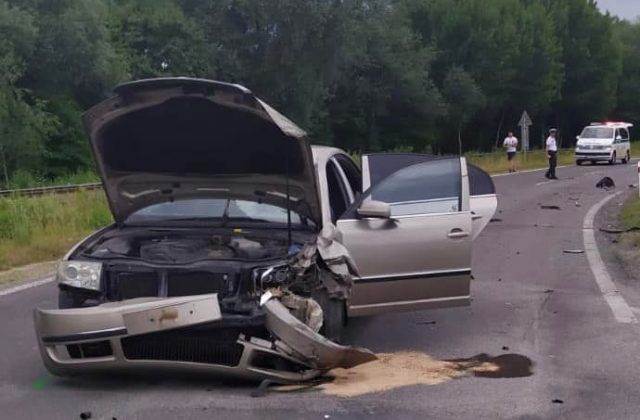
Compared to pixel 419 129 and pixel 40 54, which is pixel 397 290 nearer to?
pixel 40 54

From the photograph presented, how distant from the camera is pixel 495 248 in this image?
14.8 meters

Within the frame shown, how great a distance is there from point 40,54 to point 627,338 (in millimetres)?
38538

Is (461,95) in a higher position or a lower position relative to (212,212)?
higher

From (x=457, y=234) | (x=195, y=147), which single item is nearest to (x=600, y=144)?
(x=457, y=234)

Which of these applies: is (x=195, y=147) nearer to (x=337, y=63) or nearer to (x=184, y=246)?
(x=184, y=246)

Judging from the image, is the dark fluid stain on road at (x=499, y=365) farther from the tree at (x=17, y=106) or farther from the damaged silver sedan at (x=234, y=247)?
the tree at (x=17, y=106)

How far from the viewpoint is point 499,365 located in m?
7.30

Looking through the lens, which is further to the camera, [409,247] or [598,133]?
[598,133]

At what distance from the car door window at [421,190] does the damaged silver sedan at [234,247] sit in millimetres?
11

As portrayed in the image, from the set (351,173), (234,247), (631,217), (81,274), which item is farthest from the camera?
(631,217)

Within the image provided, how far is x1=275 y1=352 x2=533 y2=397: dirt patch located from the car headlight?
1378mm

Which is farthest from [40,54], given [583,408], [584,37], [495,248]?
[584,37]

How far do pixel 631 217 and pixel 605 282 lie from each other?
7.91 meters

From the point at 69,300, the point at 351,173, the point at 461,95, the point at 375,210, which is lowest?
the point at 69,300
